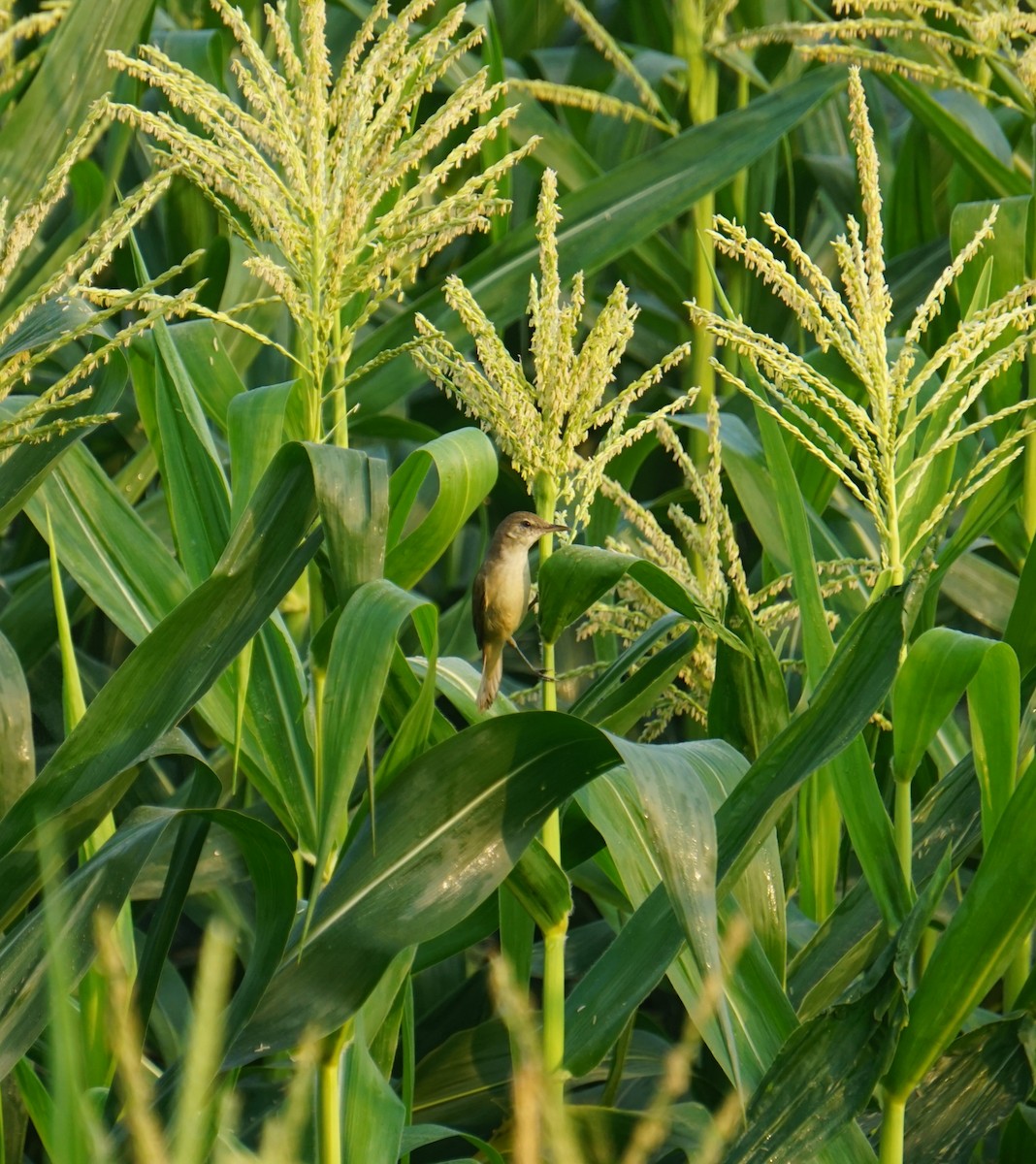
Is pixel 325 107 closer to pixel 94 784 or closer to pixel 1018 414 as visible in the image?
pixel 94 784

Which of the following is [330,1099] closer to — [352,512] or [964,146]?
[352,512]

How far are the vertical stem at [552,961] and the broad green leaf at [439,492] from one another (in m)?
0.11

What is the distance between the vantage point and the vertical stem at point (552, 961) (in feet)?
5.57

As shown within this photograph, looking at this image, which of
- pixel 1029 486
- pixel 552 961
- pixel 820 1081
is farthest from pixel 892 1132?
pixel 1029 486

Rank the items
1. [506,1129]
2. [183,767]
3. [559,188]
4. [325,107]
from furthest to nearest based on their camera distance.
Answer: [559,188], [183,767], [506,1129], [325,107]

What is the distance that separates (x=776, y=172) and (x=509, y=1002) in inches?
130

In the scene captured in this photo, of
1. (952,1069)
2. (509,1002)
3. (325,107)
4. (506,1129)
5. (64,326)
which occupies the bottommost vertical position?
(506,1129)

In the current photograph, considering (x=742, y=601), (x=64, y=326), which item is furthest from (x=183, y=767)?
(x=742, y=601)

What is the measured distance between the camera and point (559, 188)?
11.5 ft

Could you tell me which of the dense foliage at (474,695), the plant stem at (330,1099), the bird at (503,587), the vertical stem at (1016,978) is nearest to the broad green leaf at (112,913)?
the dense foliage at (474,695)

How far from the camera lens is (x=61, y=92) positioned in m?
2.63

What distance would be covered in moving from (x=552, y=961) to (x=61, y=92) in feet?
5.94

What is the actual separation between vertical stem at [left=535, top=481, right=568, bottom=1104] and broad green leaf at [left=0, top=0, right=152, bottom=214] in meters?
1.32

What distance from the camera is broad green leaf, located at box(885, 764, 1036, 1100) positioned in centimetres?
150
